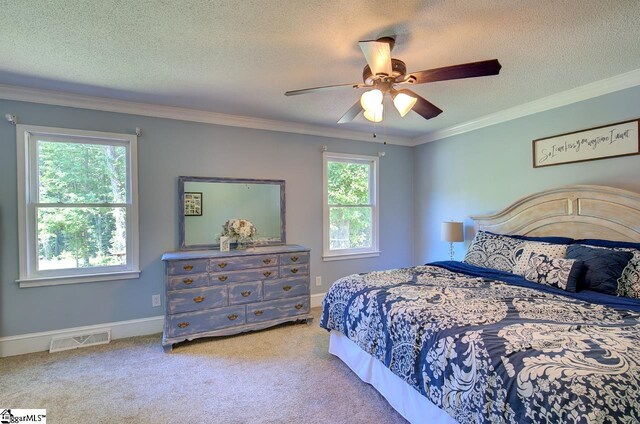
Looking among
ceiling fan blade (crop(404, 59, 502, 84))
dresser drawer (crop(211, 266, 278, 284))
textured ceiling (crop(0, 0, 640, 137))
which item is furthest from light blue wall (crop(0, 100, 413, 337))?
ceiling fan blade (crop(404, 59, 502, 84))

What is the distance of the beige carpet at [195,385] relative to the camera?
2004 millimetres

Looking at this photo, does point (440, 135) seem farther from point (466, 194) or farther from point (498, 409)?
point (498, 409)

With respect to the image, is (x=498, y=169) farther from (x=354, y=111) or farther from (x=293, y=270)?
(x=293, y=270)

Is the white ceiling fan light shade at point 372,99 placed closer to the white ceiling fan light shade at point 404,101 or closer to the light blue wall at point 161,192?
the white ceiling fan light shade at point 404,101

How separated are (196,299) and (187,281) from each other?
20 centimetres

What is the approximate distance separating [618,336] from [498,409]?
0.71 metres

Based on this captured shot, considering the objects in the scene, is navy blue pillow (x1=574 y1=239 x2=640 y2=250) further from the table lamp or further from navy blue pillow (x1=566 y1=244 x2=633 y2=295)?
the table lamp

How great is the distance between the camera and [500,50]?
7.22ft

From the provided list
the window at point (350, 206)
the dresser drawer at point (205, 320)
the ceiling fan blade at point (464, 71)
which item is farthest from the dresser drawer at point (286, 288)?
the ceiling fan blade at point (464, 71)

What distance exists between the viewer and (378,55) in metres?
1.78

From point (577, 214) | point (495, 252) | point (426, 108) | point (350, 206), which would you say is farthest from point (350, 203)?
point (577, 214)

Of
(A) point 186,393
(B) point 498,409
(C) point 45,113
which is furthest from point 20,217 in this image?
(B) point 498,409

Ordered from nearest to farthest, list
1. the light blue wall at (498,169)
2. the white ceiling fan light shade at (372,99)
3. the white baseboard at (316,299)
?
the white ceiling fan light shade at (372,99) < the light blue wall at (498,169) < the white baseboard at (316,299)

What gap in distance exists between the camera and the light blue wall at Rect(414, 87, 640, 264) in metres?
2.73
